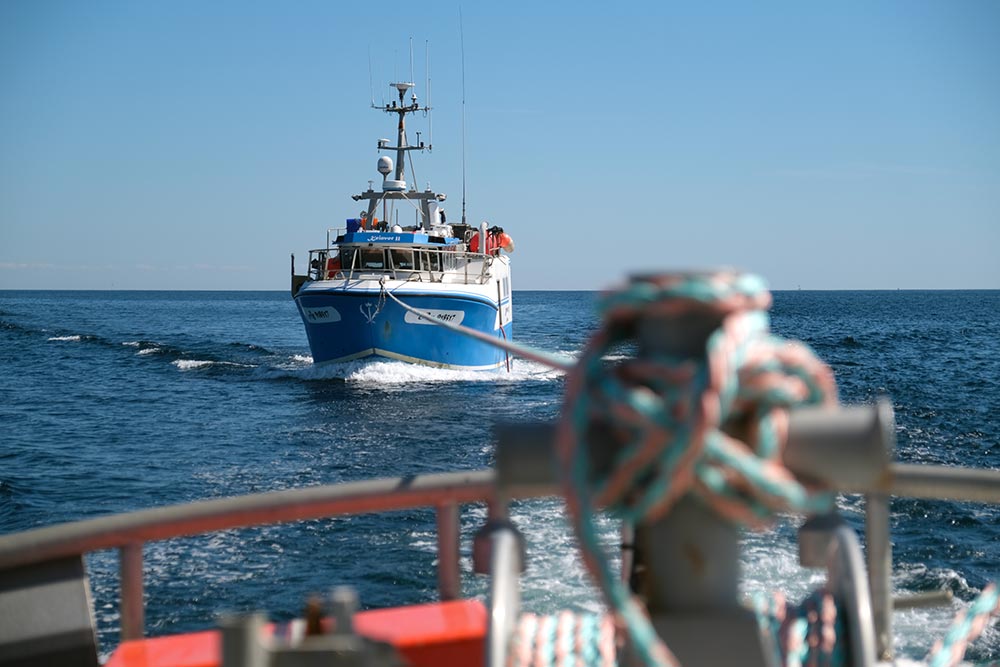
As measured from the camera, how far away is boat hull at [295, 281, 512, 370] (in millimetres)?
25344

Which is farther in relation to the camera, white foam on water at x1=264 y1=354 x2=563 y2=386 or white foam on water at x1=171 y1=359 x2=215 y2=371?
white foam on water at x1=171 y1=359 x2=215 y2=371

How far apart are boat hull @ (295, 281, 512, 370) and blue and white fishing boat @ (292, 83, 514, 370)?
0.03m

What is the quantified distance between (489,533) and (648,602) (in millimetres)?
484

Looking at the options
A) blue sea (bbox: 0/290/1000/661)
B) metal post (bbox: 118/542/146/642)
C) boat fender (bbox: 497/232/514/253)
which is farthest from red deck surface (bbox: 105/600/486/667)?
boat fender (bbox: 497/232/514/253)

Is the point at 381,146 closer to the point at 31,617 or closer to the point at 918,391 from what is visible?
the point at 918,391

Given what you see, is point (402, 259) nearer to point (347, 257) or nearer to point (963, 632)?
point (347, 257)

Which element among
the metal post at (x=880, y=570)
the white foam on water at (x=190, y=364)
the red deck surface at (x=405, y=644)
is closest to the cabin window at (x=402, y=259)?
the white foam on water at (x=190, y=364)

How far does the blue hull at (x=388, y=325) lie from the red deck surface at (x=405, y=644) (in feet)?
75.0

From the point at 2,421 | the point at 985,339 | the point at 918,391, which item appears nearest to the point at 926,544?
the point at 918,391

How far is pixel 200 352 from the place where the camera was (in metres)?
41.2

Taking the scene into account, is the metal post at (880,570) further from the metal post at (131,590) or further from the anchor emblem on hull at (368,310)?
the anchor emblem on hull at (368,310)

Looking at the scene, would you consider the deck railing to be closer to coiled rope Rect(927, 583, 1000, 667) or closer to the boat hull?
coiled rope Rect(927, 583, 1000, 667)

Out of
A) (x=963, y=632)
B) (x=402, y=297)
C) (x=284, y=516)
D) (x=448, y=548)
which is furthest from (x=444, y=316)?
(x=963, y=632)

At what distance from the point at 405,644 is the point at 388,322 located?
23.7 metres
